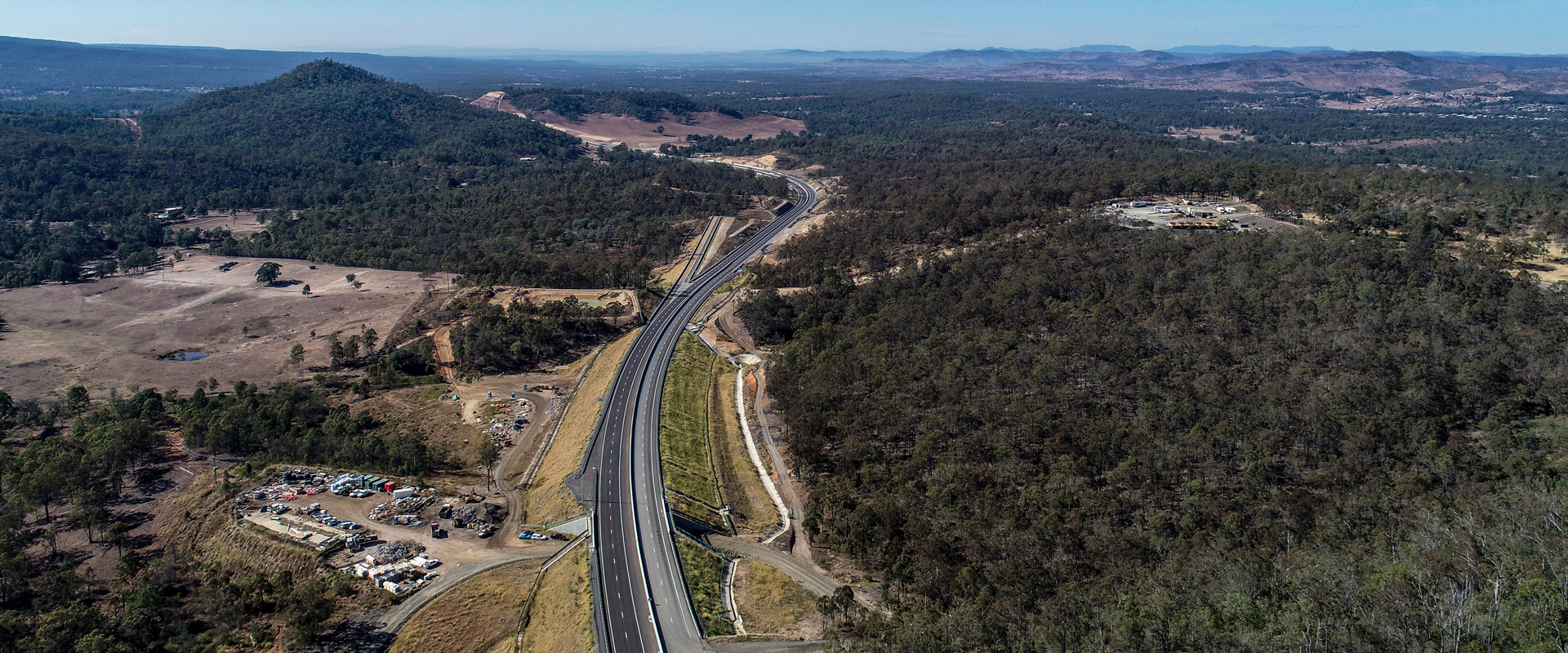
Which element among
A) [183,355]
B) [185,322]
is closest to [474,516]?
[183,355]

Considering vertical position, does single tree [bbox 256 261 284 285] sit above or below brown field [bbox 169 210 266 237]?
below

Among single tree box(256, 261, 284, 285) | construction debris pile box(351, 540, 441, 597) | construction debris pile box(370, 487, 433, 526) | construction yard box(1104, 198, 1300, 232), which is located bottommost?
construction debris pile box(351, 540, 441, 597)

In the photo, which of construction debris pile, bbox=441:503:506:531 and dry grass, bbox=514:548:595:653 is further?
construction debris pile, bbox=441:503:506:531

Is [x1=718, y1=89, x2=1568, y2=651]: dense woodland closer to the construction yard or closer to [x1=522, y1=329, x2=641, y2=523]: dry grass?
the construction yard

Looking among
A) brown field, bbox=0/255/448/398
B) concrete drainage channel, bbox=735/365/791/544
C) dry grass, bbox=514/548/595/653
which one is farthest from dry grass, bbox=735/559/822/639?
brown field, bbox=0/255/448/398

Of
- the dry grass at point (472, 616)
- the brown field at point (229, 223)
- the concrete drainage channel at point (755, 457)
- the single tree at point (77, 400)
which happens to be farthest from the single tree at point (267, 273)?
the dry grass at point (472, 616)

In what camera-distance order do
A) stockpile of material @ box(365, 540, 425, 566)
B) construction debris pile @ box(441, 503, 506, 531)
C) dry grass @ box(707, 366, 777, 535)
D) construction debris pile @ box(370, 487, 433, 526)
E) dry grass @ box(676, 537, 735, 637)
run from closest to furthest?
dry grass @ box(676, 537, 735, 637), stockpile of material @ box(365, 540, 425, 566), construction debris pile @ box(370, 487, 433, 526), construction debris pile @ box(441, 503, 506, 531), dry grass @ box(707, 366, 777, 535)

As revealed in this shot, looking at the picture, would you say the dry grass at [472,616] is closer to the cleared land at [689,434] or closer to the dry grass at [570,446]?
the dry grass at [570,446]
